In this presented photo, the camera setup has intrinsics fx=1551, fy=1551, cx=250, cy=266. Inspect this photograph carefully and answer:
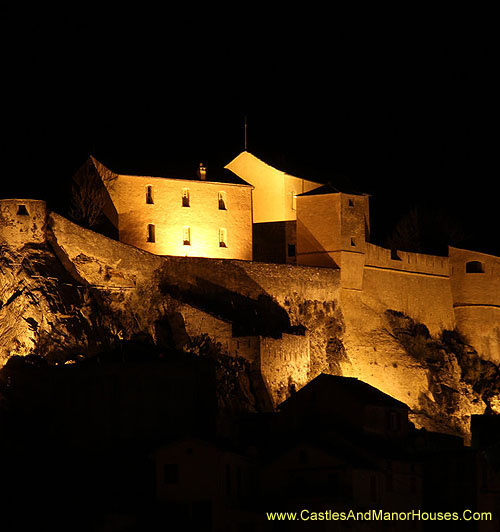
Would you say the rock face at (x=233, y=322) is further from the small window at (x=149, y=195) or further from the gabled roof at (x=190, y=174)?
the gabled roof at (x=190, y=174)

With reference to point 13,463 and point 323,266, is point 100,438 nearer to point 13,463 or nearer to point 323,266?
point 13,463

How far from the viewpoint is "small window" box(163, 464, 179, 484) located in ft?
195

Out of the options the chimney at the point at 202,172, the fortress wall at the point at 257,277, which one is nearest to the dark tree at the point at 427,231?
the fortress wall at the point at 257,277

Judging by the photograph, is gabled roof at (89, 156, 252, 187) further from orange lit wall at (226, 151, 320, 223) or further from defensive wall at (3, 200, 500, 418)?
defensive wall at (3, 200, 500, 418)

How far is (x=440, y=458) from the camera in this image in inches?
2584

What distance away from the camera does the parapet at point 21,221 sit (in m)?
71.3

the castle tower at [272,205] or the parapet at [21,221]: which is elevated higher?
the castle tower at [272,205]

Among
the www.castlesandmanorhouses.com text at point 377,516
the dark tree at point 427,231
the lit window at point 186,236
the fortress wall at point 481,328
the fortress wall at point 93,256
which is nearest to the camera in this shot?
the www.castlesandmanorhouses.com text at point 377,516

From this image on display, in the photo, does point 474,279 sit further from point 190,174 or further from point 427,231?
point 190,174

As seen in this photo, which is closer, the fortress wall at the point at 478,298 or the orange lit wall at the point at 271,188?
the orange lit wall at the point at 271,188

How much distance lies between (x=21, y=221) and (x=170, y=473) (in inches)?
679

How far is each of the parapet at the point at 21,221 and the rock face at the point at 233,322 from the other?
331mm

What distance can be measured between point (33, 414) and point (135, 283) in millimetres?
11321

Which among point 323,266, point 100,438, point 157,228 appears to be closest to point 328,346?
point 323,266
